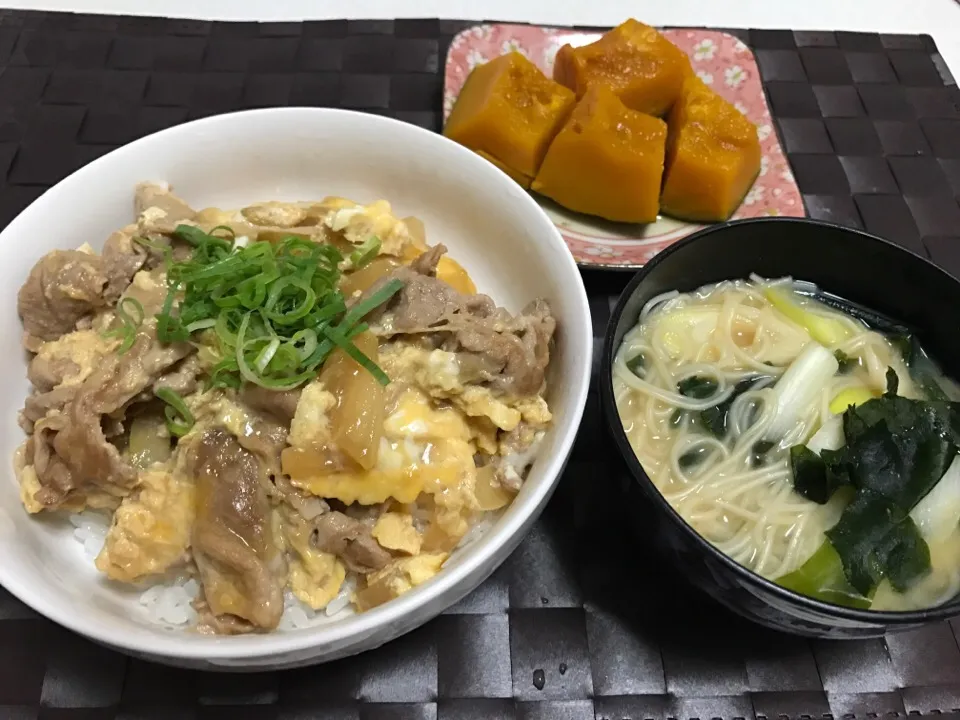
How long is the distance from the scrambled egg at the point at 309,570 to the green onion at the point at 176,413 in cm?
29

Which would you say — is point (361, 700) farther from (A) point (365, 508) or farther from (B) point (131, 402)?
(B) point (131, 402)

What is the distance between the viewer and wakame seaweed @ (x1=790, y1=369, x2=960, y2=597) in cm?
138

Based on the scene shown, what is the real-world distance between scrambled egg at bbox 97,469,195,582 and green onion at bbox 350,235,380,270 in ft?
2.04

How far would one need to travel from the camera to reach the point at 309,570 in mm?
1394

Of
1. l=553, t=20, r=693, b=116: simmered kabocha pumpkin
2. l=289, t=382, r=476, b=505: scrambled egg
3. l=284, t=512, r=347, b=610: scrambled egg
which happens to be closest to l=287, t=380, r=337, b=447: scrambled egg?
l=289, t=382, r=476, b=505: scrambled egg

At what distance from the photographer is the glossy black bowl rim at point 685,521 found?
1172 millimetres

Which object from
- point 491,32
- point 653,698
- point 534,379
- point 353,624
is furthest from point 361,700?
point 491,32

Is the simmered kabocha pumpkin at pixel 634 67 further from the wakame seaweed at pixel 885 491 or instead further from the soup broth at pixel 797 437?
the wakame seaweed at pixel 885 491

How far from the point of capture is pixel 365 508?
1415mm

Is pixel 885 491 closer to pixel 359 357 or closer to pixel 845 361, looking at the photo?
pixel 845 361

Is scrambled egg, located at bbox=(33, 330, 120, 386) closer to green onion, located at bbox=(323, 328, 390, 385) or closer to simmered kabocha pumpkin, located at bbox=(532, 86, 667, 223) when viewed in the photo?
green onion, located at bbox=(323, 328, 390, 385)

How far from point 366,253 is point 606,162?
95 cm

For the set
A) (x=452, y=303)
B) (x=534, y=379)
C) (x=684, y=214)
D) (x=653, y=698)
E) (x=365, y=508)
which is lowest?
(x=653, y=698)

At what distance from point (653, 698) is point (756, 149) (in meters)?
1.81
